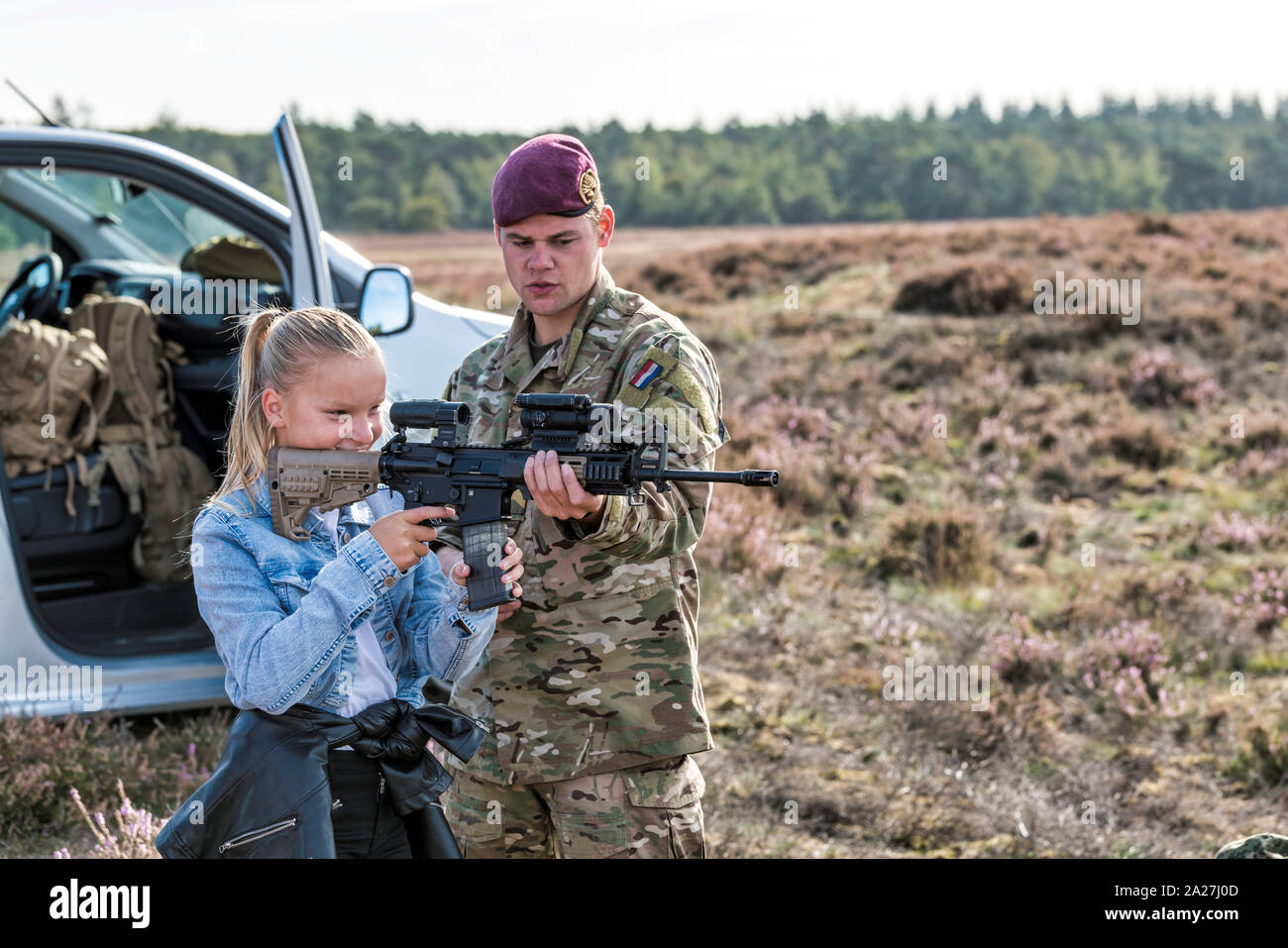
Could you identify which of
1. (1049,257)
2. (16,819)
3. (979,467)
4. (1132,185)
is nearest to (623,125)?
(1132,185)

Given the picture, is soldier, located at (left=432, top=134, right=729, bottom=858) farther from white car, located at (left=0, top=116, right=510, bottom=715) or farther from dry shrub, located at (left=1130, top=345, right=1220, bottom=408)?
dry shrub, located at (left=1130, top=345, right=1220, bottom=408)

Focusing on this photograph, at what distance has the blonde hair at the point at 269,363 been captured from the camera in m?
2.52

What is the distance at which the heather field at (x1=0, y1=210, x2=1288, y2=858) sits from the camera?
16.0ft

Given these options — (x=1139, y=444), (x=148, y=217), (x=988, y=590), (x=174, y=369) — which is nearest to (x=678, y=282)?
(x=1139, y=444)

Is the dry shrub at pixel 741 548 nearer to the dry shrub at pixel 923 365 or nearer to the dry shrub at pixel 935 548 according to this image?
the dry shrub at pixel 935 548

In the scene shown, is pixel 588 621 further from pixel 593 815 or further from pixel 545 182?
pixel 545 182

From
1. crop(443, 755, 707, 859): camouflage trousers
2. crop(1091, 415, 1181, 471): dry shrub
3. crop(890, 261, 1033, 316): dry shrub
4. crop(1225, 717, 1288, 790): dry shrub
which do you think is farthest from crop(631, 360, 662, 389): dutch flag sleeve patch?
crop(890, 261, 1033, 316): dry shrub

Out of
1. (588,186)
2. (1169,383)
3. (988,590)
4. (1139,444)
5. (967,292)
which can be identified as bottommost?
(988,590)

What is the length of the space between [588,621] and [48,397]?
3.45 meters

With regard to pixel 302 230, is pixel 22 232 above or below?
above

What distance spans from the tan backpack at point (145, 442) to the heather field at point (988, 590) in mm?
790

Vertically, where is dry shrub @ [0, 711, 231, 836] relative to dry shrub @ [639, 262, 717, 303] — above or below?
below

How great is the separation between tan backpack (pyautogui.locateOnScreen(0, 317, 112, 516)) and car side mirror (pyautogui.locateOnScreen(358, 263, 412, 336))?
59.2 inches

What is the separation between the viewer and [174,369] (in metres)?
5.80
